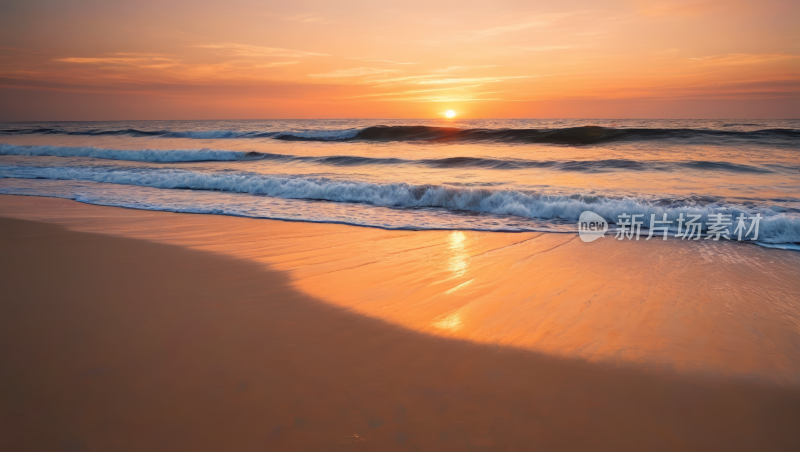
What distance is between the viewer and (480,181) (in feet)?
36.0

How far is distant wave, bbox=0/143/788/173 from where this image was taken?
40.3 ft

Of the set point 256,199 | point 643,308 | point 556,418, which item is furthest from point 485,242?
point 256,199

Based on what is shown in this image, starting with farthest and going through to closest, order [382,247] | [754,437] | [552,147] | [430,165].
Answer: [552,147]
[430,165]
[382,247]
[754,437]

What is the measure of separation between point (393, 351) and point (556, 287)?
6.57ft

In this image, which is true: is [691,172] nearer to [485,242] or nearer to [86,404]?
[485,242]

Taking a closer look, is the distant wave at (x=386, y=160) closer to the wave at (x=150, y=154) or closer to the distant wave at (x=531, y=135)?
the wave at (x=150, y=154)

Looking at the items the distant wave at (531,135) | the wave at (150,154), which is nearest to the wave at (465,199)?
the wave at (150,154)

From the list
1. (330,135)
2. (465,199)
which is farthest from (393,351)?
(330,135)

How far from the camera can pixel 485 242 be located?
19.2ft

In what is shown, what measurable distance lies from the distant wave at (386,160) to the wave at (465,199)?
15.8 feet

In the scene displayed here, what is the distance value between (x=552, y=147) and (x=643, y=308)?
52.0 feet

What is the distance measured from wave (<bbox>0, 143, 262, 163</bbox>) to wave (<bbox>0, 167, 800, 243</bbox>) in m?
5.99

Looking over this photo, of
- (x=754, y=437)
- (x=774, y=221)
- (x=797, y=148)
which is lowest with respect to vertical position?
(x=754, y=437)

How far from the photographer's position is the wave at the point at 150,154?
60.6 feet
